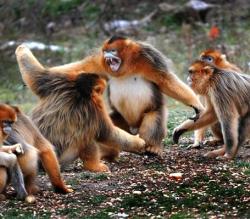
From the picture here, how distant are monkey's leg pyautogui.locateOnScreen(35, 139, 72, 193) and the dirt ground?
0.10 metres

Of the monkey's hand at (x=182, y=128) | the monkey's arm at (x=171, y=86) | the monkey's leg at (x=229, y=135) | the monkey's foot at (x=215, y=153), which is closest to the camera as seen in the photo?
the monkey's leg at (x=229, y=135)

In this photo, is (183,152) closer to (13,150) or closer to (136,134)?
(136,134)

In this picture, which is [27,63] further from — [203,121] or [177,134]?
[203,121]

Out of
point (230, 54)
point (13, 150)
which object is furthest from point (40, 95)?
point (230, 54)

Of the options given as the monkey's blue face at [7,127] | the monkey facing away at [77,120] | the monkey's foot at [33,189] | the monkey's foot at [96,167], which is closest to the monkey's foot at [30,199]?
the monkey's foot at [33,189]

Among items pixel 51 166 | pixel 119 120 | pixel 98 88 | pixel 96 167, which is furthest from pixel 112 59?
pixel 51 166

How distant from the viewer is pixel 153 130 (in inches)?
387

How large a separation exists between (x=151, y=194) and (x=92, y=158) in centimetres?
154

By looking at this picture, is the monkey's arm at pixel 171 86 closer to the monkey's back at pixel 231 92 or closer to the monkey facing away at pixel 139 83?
the monkey facing away at pixel 139 83

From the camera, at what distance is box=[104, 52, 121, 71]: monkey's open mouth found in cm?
954

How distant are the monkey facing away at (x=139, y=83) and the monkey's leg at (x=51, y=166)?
1766mm

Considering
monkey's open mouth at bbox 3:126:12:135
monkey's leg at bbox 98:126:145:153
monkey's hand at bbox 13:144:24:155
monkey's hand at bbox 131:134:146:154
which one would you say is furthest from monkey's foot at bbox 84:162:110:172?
monkey's open mouth at bbox 3:126:12:135

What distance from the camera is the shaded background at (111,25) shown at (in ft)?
67.5

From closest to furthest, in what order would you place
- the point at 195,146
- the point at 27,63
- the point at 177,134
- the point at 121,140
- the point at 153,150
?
the point at 121,140 < the point at 27,63 < the point at 153,150 < the point at 177,134 < the point at 195,146
